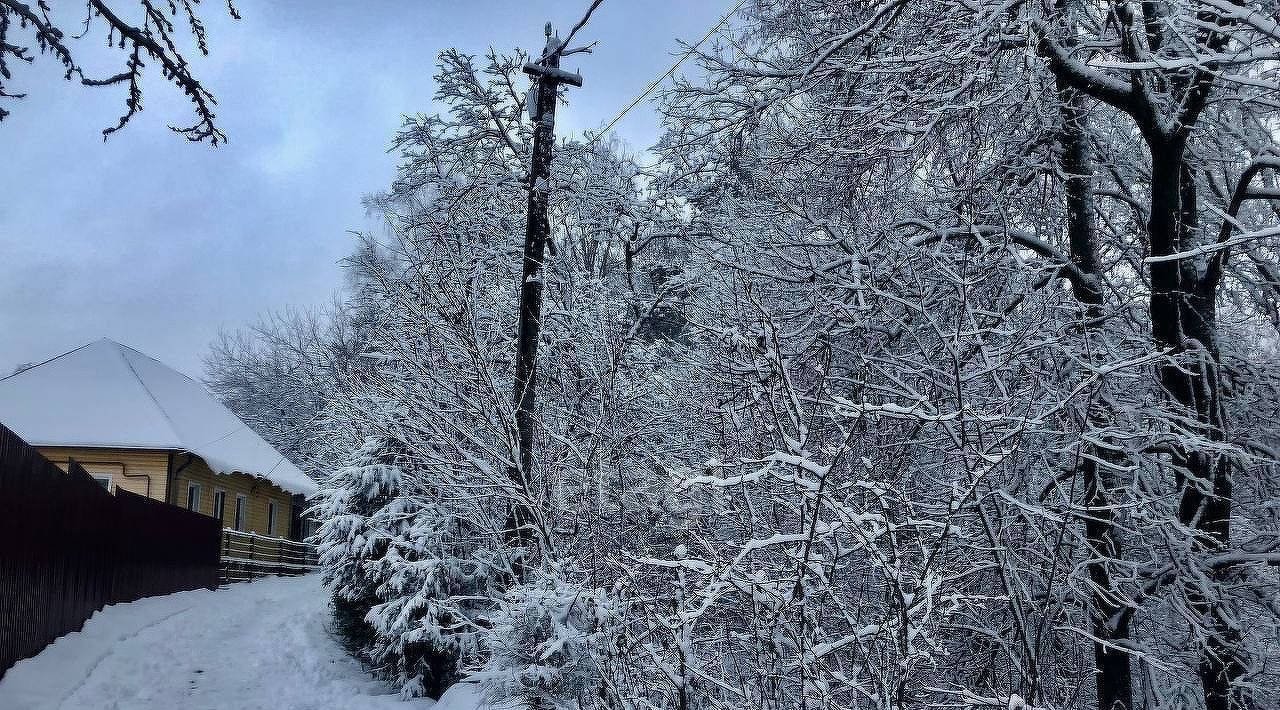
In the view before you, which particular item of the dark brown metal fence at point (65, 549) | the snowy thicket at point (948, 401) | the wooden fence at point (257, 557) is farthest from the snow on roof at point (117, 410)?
the snowy thicket at point (948, 401)

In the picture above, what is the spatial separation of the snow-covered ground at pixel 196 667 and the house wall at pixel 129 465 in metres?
6.34

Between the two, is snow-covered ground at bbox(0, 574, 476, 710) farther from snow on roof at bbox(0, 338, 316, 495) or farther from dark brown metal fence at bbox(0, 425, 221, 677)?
snow on roof at bbox(0, 338, 316, 495)

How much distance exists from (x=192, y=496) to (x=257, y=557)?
14.3ft

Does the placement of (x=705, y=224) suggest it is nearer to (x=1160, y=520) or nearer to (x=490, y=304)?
(x=490, y=304)

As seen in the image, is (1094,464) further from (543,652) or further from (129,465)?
(129,465)

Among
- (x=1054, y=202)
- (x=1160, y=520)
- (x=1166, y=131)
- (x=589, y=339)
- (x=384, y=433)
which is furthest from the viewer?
(x=384, y=433)

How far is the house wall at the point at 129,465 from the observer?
2147 centimetres

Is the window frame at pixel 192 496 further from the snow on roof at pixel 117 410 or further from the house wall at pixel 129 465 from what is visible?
the house wall at pixel 129 465

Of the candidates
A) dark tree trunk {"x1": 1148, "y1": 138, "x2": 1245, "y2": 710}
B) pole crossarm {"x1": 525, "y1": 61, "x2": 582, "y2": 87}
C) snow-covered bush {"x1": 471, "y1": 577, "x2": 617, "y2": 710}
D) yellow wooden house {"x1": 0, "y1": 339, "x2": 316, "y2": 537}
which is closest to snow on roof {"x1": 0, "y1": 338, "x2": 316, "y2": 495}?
yellow wooden house {"x1": 0, "y1": 339, "x2": 316, "y2": 537}

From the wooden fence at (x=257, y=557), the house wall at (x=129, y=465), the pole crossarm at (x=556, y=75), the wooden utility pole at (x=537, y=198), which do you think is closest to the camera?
the wooden utility pole at (x=537, y=198)

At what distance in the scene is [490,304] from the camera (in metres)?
13.1

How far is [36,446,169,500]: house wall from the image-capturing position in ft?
70.4

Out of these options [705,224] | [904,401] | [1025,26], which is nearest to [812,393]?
[904,401]

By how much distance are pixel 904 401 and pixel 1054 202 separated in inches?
99.9
